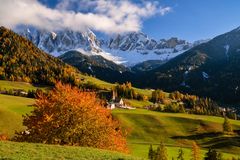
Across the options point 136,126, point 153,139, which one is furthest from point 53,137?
point 136,126

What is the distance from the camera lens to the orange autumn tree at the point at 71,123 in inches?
2667

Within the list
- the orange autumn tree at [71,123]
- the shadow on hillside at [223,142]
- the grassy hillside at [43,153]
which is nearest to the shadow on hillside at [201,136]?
the shadow on hillside at [223,142]

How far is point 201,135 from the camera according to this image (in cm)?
19412

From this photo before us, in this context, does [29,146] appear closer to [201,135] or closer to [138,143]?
[138,143]

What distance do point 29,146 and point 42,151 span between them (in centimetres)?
391

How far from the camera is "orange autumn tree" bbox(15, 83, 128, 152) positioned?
6775 centimetres

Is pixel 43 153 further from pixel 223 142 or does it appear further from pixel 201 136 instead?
pixel 201 136

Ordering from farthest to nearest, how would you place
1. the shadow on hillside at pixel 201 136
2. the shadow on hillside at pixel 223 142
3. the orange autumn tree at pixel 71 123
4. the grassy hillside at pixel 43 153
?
1. the shadow on hillside at pixel 201 136
2. the shadow on hillside at pixel 223 142
3. the orange autumn tree at pixel 71 123
4. the grassy hillside at pixel 43 153

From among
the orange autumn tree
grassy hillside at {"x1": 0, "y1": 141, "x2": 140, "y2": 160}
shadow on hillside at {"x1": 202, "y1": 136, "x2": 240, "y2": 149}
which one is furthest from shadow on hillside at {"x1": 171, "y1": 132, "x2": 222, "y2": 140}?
grassy hillside at {"x1": 0, "y1": 141, "x2": 140, "y2": 160}

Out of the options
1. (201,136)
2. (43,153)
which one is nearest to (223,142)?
(201,136)

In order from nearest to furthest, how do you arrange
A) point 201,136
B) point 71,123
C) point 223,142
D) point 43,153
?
point 43,153 → point 71,123 → point 223,142 → point 201,136

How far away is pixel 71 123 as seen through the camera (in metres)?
69.2

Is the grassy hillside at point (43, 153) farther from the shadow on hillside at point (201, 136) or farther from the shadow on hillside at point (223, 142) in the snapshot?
the shadow on hillside at point (201, 136)

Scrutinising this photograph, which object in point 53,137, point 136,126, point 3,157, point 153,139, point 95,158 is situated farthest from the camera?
point 136,126
